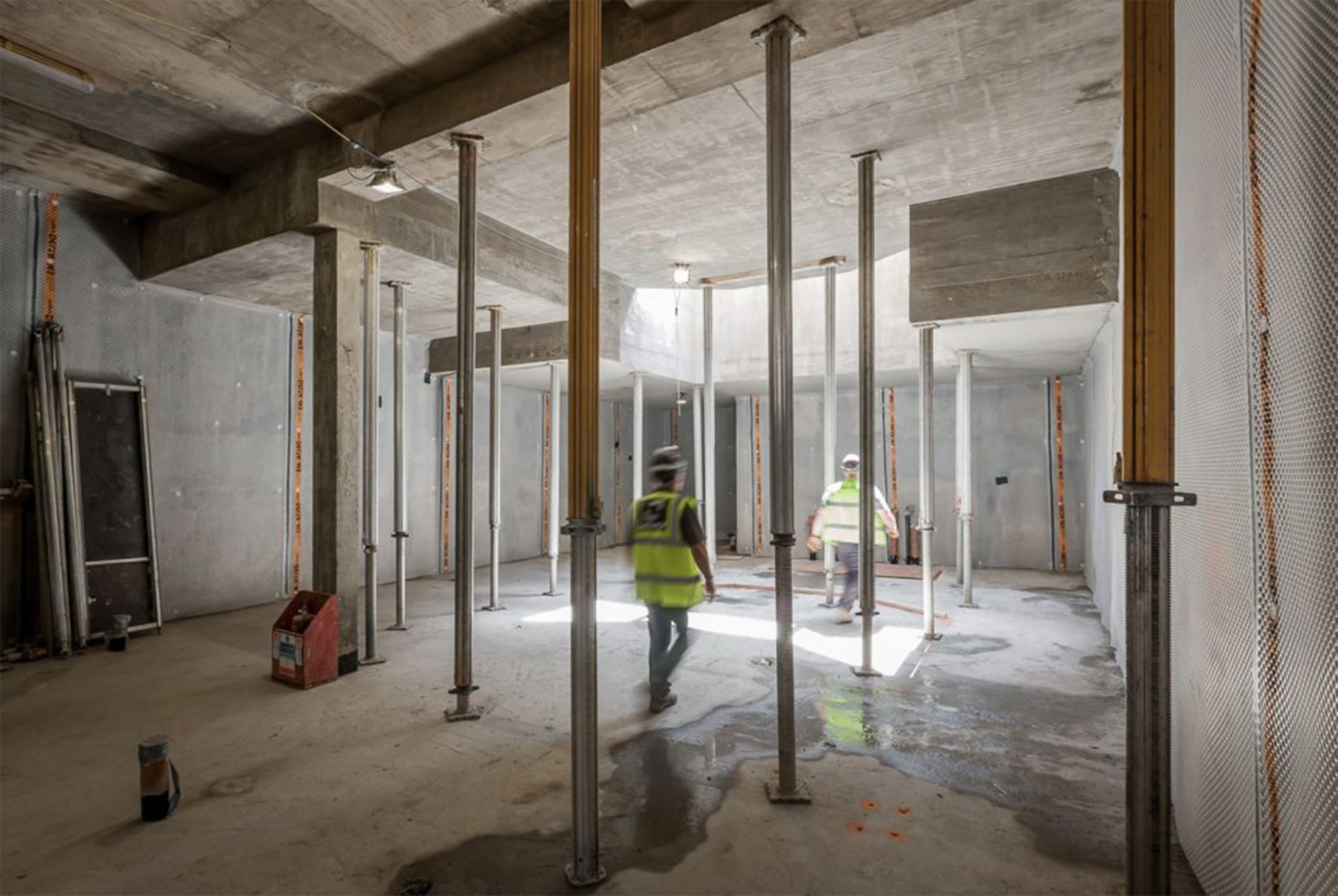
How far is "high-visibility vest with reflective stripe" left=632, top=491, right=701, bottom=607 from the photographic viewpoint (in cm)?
472

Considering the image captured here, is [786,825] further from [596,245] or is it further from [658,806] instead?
[596,245]

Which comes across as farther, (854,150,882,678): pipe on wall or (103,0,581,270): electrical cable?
(854,150,882,678): pipe on wall

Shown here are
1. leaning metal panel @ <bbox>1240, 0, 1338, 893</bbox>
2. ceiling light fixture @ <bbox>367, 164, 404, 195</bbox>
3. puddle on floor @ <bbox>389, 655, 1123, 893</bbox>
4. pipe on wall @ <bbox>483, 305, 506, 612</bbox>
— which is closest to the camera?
leaning metal panel @ <bbox>1240, 0, 1338, 893</bbox>

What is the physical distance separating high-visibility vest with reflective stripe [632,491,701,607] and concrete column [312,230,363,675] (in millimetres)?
2677

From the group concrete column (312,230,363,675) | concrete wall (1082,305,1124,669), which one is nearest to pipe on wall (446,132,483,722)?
concrete column (312,230,363,675)

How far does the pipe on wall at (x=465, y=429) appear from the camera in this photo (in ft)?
15.4

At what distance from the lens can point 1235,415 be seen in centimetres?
231

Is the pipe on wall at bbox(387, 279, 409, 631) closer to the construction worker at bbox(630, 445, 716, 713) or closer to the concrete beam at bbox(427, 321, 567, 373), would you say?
the concrete beam at bbox(427, 321, 567, 373)

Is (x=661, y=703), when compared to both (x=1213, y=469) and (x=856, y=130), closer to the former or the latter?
(x=1213, y=469)

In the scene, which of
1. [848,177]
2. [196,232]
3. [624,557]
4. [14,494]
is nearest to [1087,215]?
[848,177]

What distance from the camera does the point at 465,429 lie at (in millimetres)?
4922

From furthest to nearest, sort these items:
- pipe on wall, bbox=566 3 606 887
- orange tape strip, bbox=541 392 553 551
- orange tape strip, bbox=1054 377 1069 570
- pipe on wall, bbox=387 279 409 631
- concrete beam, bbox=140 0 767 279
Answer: orange tape strip, bbox=541 392 553 551 < orange tape strip, bbox=1054 377 1069 570 < pipe on wall, bbox=387 279 409 631 < concrete beam, bbox=140 0 767 279 < pipe on wall, bbox=566 3 606 887

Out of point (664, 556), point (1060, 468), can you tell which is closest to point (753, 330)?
point (1060, 468)

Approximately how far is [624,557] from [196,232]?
8537mm
